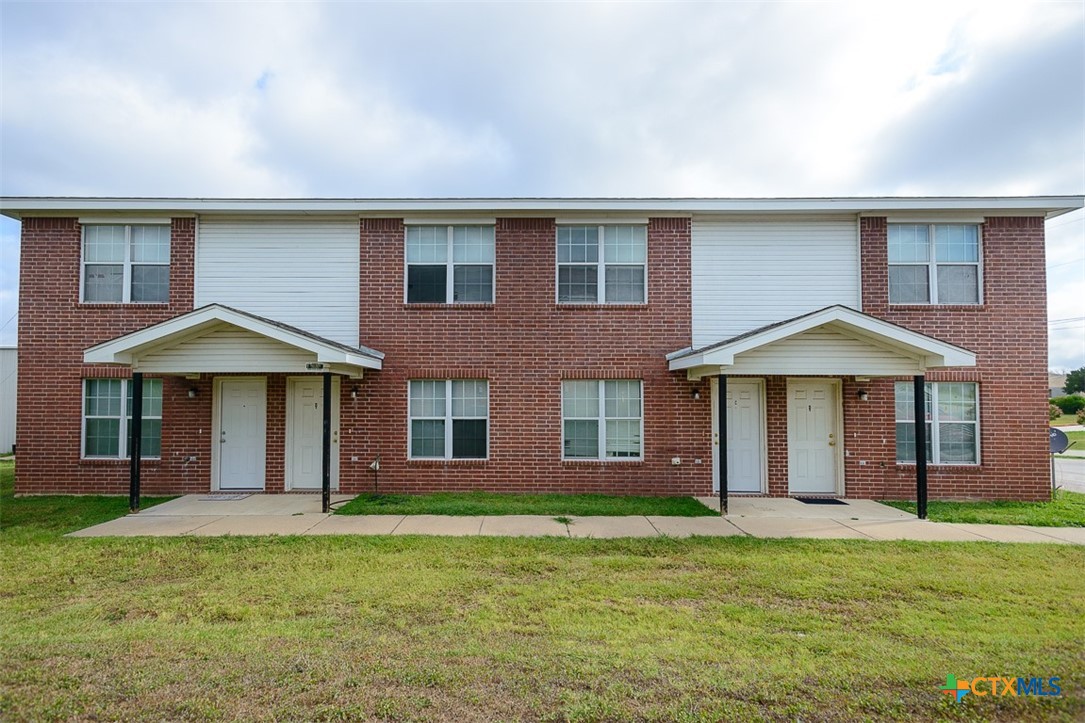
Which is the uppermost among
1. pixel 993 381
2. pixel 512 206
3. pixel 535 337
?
pixel 512 206

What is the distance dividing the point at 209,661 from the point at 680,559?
475 centimetres

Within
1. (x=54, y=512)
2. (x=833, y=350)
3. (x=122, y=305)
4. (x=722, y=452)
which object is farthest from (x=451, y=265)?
(x=54, y=512)

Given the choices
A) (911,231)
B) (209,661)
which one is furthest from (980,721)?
(911,231)

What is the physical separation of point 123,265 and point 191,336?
10.8 feet

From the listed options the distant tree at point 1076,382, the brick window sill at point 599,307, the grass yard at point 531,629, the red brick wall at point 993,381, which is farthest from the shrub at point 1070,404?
the brick window sill at point 599,307

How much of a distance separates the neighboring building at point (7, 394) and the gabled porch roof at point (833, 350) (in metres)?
22.5

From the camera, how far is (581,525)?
7652mm

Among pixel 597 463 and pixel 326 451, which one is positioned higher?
pixel 326 451

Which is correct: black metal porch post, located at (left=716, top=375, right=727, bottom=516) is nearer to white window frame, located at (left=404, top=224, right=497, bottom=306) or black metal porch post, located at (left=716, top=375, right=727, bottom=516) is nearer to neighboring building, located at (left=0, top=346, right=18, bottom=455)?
white window frame, located at (left=404, top=224, right=497, bottom=306)

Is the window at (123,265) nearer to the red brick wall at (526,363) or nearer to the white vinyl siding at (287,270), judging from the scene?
the white vinyl siding at (287,270)

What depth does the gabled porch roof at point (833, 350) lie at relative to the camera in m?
8.00

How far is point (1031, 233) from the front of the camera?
9844mm

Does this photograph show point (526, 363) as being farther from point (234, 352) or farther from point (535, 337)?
point (234, 352)

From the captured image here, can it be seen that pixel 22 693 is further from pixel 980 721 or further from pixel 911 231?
pixel 911 231
